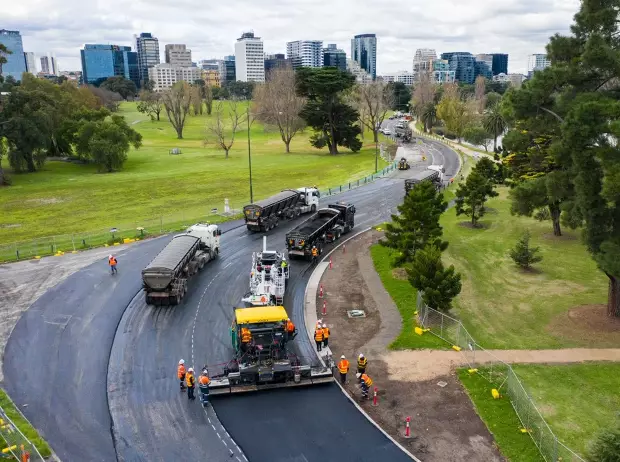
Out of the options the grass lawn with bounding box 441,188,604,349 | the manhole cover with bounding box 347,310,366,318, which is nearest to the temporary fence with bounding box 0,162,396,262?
the manhole cover with bounding box 347,310,366,318

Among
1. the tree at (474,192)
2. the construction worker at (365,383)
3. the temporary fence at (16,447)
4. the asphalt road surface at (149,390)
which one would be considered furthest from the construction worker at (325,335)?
the tree at (474,192)

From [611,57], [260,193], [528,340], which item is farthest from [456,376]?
[260,193]

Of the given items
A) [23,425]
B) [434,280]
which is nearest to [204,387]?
[23,425]

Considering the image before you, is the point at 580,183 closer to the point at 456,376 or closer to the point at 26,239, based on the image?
the point at 456,376

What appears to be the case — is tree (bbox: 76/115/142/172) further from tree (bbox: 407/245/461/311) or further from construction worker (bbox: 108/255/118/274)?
tree (bbox: 407/245/461/311)

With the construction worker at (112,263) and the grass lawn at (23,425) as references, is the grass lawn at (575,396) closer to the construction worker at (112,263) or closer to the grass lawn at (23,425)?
the grass lawn at (23,425)

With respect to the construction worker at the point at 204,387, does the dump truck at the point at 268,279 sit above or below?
above

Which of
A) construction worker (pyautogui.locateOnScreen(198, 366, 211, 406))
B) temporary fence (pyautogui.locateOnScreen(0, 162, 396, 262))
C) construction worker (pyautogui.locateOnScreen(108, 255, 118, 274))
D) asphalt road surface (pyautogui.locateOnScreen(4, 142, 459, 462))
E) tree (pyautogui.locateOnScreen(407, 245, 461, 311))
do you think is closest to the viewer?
asphalt road surface (pyautogui.locateOnScreen(4, 142, 459, 462))
